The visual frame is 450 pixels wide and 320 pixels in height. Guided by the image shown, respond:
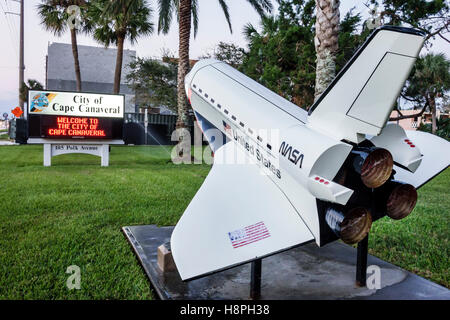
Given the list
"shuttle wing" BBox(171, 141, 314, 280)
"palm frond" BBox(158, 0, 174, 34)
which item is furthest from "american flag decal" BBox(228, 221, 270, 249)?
"palm frond" BBox(158, 0, 174, 34)

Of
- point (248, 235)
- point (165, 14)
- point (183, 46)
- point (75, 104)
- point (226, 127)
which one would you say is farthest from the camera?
point (165, 14)

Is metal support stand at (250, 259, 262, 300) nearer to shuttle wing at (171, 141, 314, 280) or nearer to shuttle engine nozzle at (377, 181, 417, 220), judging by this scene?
shuttle wing at (171, 141, 314, 280)

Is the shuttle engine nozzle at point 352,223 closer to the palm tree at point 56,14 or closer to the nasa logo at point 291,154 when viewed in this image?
the nasa logo at point 291,154

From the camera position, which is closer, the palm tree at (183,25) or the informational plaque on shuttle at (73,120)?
the informational plaque on shuttle at (73,120)

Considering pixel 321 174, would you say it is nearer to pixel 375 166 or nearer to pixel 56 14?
pixel 375 166

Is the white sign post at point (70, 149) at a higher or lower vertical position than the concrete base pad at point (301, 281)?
higher

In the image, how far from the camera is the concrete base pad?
3.95m

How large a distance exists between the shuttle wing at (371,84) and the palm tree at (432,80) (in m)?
22.1

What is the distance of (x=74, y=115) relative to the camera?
14367mm

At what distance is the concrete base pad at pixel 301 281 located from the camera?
13.0ft

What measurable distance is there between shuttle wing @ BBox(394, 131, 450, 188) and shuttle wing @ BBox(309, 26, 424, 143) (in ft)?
4.76

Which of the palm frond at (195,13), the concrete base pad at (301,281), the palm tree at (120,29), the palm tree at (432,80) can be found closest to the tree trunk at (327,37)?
the concrete base pad at (301,281)

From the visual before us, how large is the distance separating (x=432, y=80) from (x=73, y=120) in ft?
81.5

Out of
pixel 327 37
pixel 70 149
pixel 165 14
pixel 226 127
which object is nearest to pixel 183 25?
pixel 165 14
